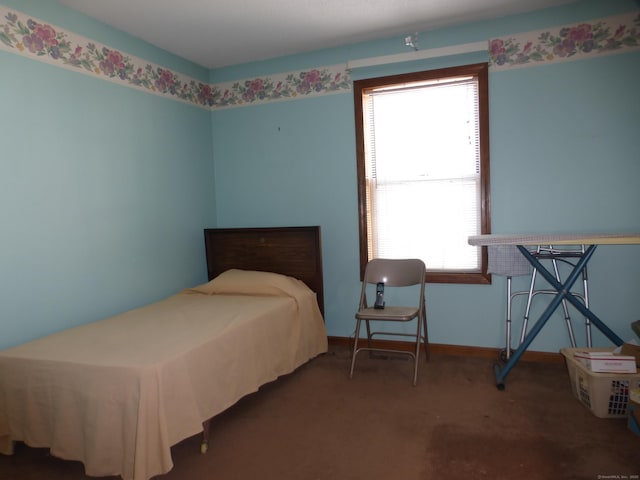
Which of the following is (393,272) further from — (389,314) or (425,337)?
(425,337)

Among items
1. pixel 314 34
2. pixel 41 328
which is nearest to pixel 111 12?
pixel 314 34

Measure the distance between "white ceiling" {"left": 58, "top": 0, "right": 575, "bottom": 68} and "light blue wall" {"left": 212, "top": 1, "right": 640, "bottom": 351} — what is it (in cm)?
14

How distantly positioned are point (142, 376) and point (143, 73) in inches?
96.0

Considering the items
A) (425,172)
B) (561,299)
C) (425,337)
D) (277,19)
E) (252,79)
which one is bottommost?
(425,337)

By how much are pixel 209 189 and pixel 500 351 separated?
9.25ft

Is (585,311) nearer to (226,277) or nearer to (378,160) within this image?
(378,160)

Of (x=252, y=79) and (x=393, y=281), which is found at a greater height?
(x=252, y=79)

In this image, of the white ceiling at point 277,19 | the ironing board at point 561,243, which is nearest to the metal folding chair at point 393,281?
the ironing board at point 561,243

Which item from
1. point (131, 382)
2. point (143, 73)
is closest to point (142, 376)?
point (131, 382)

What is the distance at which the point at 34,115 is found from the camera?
2.57 m

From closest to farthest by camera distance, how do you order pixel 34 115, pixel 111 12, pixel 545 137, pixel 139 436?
pixel 139 436 → pixel 34 115 → pixel 111 12 → pixel 545 137

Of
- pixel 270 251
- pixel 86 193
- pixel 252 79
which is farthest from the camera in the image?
pixel 252 79

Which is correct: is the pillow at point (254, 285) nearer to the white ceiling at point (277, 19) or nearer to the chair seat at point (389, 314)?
the chair seat at point (389, 314)

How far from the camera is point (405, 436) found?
7.57 feet
